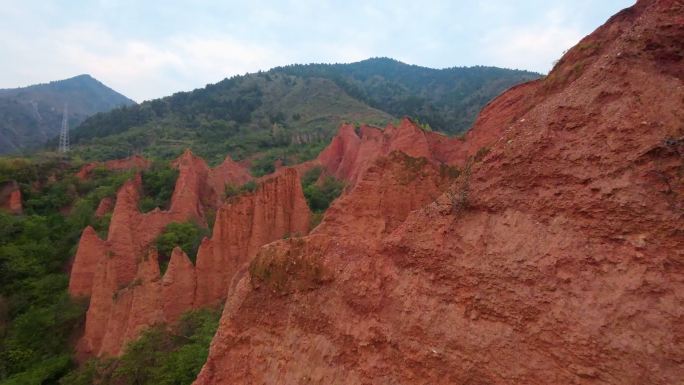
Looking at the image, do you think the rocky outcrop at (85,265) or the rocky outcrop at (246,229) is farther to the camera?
the rocky outcrop at (85,265)

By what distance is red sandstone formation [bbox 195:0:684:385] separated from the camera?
4.29 m

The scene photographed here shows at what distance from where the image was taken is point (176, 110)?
9450cm

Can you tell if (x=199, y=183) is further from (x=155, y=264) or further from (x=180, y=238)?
(x=155, y=264)

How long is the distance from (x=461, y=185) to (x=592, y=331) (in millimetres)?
2543

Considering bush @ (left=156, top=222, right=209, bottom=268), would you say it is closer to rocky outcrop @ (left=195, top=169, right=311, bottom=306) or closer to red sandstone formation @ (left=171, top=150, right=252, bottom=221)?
red sandstone formation @ (left=171, top=150, right=252, bottom=221)

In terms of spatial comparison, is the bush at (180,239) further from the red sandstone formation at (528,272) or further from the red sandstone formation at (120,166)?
the red sandstone formation at (120,166)

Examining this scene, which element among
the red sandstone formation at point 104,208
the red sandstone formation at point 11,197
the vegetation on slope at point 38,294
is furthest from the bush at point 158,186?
the red sandstone formation at point 11,197

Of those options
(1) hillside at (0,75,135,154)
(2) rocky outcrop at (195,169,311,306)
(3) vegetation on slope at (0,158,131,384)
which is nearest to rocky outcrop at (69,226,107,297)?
(3) vegetation on slope at (0,158,131,384)

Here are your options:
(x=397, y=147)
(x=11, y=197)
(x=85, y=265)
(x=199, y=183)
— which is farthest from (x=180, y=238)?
(x=11, y=197)

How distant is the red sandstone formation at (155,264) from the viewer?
14.4m

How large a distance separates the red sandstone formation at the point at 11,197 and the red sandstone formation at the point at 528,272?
87.0 feet

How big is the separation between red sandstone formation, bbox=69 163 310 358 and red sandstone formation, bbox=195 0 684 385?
8.34 m

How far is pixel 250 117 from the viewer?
8712 cm

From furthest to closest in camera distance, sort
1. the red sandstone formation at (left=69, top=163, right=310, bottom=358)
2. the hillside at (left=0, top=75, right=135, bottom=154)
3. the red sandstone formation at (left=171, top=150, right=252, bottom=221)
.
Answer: the hillside at (left=0, top=75, right=135, bottom=154)
the red sandstone formation at (left=171, top=150, right=252, bottom=221)
the red sandstone formation at (left=69, top=163, right=310, bottom=358)
